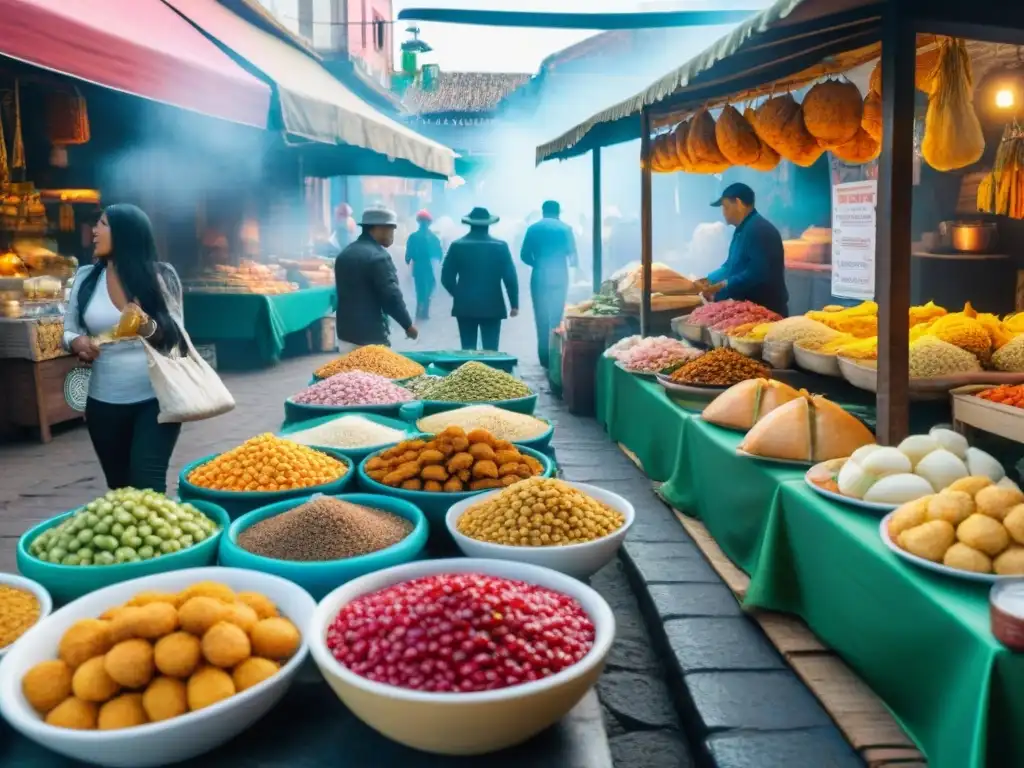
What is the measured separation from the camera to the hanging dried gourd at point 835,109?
4379 millimetres

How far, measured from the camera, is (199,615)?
1.69 meters

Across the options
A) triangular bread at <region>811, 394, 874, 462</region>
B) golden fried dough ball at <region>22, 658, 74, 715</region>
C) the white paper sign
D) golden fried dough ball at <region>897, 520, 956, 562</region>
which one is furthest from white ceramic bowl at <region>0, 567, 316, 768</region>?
the white paper sign

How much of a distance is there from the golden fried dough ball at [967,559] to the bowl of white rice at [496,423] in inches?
63.3

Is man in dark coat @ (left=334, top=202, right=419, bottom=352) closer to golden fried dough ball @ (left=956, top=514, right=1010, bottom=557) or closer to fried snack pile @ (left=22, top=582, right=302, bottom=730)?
golden fried dough ball @ (left=956, top=514, right=1010, bottom=557)

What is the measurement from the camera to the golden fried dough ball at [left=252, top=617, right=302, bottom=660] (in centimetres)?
173

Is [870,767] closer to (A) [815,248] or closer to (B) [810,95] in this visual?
(B) [810,95]

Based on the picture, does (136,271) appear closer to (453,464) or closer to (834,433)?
(453,464)

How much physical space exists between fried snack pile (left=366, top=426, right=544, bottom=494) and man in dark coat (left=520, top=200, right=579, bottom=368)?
7.12 m

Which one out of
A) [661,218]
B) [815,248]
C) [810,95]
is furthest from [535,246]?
[661,218]

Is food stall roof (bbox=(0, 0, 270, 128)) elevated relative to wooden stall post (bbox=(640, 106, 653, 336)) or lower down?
elevated

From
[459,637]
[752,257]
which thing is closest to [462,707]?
[459,637]

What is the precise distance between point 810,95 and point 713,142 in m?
1.39

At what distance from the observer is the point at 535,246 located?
10.1m

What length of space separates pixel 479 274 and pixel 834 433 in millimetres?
5690
